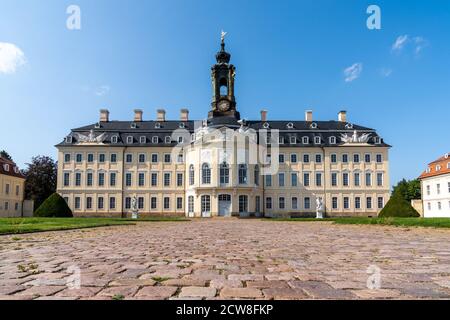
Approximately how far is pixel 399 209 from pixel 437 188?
24469 mm

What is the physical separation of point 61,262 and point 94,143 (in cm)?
4790

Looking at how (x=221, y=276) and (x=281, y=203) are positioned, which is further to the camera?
(x=281, y=203)

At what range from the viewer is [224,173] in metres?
46.2

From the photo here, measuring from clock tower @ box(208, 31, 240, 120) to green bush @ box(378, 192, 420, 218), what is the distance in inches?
1008

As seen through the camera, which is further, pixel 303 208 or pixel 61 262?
pixel 303 208

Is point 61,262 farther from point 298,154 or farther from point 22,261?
point 298,154

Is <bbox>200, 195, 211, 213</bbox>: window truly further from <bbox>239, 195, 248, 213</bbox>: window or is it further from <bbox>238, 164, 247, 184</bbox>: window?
<bbox>238, 164, 247, 184</bbox>: window

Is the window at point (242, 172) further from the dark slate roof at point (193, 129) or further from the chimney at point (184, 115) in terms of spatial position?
the chimney at point (184, 115)

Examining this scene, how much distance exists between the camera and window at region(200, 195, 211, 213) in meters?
46.0

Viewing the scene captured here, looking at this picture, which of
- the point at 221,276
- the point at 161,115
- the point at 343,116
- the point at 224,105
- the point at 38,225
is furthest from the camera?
the point at 343,116

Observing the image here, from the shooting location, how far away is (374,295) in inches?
150

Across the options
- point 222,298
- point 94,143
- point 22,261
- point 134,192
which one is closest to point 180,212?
point 134,192

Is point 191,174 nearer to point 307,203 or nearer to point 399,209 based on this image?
point 307,203

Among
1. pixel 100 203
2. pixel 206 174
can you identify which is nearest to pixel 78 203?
pixel 100 203
